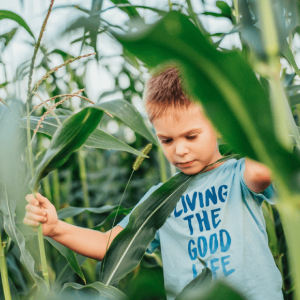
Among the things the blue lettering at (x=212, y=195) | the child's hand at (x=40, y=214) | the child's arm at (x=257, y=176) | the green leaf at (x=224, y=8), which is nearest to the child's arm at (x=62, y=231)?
the child's hand at (x=40, y=214)

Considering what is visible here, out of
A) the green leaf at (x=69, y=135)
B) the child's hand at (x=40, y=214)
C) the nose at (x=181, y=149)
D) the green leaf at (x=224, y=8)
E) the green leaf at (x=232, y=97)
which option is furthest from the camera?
the green leaf at (x=224, y=8)

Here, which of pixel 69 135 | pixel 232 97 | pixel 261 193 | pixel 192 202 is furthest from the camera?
pixel 192 202

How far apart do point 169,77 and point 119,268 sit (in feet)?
1.29

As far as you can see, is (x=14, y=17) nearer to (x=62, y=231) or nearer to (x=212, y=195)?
(x=62, y=231)

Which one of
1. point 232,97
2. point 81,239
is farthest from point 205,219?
point 232,97

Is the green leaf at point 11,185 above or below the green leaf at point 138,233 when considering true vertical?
above

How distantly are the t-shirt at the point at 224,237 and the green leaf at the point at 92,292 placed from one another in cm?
20

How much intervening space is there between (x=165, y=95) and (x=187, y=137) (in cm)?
10

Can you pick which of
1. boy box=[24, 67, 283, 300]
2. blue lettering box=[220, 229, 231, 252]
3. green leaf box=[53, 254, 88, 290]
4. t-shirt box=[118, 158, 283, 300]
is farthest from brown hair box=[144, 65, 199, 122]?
green leaf box=[53, 254, 88, 290]

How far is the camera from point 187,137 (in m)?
0.61

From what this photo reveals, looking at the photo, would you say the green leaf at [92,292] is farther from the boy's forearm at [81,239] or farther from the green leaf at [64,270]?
the green leaf at [64,270]

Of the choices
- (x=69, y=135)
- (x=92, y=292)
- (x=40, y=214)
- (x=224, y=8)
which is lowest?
(x=92, y=292)

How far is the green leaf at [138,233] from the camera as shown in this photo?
0.49 m

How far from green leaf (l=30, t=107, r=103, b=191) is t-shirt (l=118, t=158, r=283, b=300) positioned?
0.91 feet
